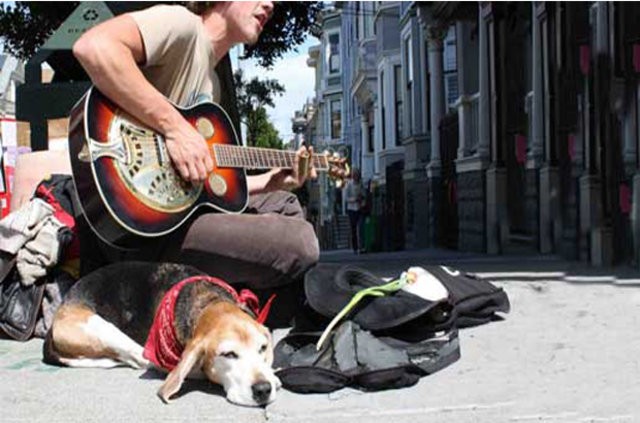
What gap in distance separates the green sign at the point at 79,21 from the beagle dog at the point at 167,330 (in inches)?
130

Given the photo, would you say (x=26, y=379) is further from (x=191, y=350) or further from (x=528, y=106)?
(x=528, y=106)

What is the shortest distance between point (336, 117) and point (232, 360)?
49.3 meters

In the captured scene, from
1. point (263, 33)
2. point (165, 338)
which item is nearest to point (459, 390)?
point (165, 338)

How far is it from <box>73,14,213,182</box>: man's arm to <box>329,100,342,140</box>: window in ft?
155

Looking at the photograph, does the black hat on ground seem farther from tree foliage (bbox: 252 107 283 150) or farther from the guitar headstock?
tree foliage (bbox: 252 107 283 150)

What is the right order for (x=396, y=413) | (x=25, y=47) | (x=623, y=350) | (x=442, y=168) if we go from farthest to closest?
1. (x=442, y=168)
2. (x=25, y=47)
3. (x=623, y=350)
4. (x=396, y=413)

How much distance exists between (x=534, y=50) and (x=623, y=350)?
7.42m

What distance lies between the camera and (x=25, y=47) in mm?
13406

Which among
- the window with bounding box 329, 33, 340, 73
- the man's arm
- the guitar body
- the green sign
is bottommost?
the guitar body

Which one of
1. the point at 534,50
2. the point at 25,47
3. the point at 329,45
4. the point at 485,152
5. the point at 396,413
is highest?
the point at 329,45

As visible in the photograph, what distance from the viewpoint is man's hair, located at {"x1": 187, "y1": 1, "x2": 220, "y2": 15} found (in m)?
4.25

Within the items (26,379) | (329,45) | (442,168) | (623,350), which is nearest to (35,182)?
(26,379)

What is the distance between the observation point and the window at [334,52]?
5017cm

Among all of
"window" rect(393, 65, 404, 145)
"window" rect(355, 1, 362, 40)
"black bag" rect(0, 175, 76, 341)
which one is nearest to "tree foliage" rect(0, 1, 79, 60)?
"black bag" rect(0, 175, 76, 341)
